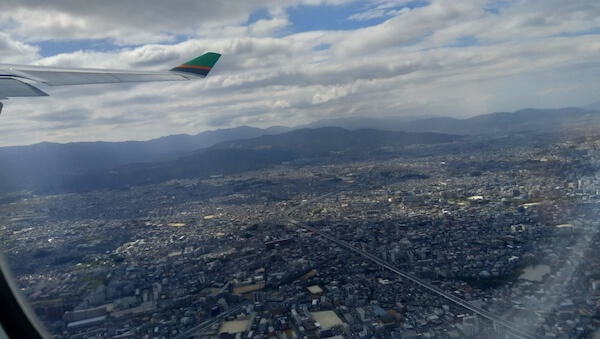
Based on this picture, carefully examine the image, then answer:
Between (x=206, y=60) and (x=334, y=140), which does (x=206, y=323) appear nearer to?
(x=206, y=60)

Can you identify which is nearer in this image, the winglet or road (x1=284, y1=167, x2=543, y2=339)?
road (x1=284, y1=167, x2=543, y2=339)

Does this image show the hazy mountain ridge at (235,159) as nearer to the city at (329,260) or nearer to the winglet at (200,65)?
the city at (329,260)

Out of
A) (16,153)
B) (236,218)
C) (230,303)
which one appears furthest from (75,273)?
(16,153)

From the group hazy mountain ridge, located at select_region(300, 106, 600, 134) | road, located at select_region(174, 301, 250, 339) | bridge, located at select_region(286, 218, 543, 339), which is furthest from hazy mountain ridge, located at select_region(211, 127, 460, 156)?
road, located at select_region(174, 301, 250, 339)

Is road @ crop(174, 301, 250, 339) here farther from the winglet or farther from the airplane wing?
the winglet

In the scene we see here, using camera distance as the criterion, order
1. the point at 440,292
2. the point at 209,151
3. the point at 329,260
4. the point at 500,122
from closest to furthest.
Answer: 1. the point at 440,292
2. the point at 329,260
3. the point at 209,151
4. the point at 500,122

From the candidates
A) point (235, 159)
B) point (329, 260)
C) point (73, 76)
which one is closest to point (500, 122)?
point (235, 159)

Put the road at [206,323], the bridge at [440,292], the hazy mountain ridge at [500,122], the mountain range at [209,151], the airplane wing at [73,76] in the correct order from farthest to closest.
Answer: the hazy mountain ridge at [500,122], the mountain range at [209,151], the road at [206,323], the bridge at [440,292], the airplane wing at [73,76]

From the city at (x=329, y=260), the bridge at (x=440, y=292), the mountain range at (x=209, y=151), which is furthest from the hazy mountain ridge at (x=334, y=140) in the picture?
the bridge at (x=440, y=292)
